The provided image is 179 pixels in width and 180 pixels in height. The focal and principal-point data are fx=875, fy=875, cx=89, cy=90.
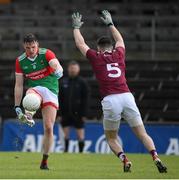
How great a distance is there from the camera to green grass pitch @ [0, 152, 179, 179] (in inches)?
532

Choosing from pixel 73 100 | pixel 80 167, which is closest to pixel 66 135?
pixel 73 100

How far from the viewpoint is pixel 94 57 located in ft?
47.4

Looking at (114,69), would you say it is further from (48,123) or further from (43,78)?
(48,123)

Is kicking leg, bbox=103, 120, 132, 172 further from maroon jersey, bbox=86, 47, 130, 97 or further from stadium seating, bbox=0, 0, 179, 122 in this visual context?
stadium seating, bbox=0, 0, 179, 122

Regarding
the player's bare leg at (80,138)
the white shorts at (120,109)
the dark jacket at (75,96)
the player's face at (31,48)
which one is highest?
the player's face at (31,48)

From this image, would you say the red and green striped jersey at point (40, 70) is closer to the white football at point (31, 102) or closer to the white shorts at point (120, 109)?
the white football at point (31, 102)

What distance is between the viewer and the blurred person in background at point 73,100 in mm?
22797

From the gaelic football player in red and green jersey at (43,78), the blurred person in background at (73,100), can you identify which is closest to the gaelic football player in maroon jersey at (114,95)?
the gaelic football player in red and green jersey at (43,78)

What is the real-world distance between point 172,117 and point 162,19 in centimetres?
500

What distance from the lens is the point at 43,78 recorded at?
49.2ft

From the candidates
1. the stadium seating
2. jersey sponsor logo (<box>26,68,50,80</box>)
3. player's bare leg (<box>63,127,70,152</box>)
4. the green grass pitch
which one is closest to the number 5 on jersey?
jersey sponsor logo (<box>26,68,50,80</box>)

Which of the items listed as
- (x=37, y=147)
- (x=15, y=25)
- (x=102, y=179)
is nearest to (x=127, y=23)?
(x=15, y=25)

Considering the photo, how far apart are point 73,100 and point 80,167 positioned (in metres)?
7.41

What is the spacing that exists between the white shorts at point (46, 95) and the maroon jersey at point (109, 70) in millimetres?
933
